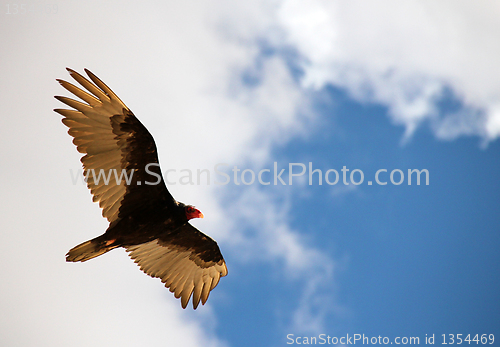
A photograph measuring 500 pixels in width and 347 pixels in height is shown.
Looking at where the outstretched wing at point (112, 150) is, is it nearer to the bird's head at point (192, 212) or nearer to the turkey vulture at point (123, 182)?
the turkey vulture at point (123, 182)

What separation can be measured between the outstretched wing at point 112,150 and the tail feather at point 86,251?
0.71m

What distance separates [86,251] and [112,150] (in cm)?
214

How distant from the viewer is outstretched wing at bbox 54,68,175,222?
26.7 ft

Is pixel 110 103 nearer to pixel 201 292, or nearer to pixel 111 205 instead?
A: pixel 111 205

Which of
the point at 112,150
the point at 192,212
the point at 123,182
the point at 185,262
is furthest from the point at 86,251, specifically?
the point at 185,262

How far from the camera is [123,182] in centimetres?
876

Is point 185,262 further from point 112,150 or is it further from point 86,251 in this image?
point 112,150

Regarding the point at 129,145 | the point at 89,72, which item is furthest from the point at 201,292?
the point at 89,72

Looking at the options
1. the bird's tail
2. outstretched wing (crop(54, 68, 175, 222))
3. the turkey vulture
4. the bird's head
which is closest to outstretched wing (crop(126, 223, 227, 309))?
the turkey vulture

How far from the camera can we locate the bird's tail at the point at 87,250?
8094 millimetres

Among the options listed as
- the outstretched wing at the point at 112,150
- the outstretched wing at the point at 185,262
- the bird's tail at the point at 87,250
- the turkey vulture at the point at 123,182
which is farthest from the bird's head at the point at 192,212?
the bird's tail at the point at 87,250

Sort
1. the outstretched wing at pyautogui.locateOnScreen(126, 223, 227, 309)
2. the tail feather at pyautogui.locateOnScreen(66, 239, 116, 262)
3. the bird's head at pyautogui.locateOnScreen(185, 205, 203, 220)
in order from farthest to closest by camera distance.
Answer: the outstretched wing at pyautogui.locateOnScreen(126, 223, 227, 309)
the bird's head at pyautogui.locateOnScreen(185, 205, 203, 220)
the tail feather at pyautogui.locateOnScreen(66, 239, 116, 262)

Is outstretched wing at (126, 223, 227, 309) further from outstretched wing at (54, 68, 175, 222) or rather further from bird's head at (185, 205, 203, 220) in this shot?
outstretched wing at (54, 68, 175, 222)

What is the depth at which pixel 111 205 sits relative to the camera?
8867mm
